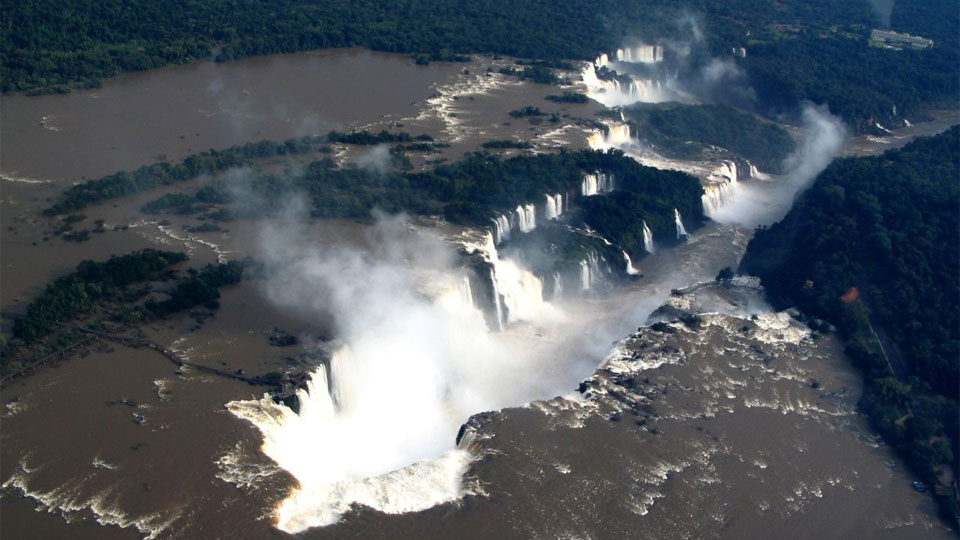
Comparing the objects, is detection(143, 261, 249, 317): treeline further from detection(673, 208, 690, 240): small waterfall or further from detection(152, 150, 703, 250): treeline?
detection(673, 208, 690, 240): small waterfall

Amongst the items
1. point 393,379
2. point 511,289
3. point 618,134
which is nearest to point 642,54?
point 618,134

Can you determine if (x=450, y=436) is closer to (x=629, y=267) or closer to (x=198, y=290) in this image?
(x=198, y=290)

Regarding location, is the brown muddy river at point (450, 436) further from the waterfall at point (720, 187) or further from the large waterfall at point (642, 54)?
the large waterfall at point (642, 54)

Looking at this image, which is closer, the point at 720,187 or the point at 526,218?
the point at 526,218

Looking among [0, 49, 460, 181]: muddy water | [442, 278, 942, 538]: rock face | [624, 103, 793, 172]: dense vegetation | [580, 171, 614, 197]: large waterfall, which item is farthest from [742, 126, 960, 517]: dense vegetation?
[0, 49, 460, 181]: muddy water

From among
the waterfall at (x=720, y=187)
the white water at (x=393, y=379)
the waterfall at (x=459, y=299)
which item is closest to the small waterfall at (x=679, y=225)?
the waterfall at (x=720, y=187)

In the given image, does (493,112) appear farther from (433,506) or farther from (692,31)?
(433,506)
